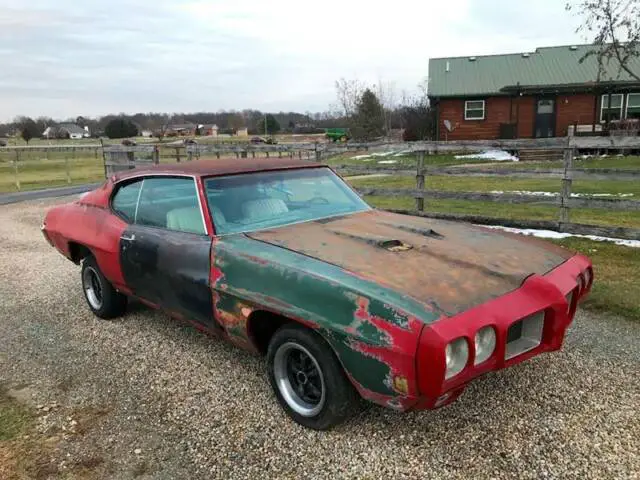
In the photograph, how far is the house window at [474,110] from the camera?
1029 inches

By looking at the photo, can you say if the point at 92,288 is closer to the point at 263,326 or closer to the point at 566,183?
the point at 263,326

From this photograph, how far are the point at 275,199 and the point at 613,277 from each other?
12.4 feet

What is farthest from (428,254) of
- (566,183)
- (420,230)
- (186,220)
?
(566,183)

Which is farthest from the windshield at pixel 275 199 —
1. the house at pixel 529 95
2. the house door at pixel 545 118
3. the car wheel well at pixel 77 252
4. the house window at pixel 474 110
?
the house door at pixel 545 118

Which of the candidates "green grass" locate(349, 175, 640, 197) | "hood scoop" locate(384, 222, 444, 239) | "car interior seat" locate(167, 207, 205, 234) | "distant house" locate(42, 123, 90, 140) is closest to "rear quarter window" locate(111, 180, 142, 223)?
"car interior seat" locate(167, 207, 205, 234)

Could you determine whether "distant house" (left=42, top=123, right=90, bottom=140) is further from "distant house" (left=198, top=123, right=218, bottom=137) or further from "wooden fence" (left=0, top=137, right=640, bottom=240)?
→ "wooden fence" (left=0, top=137, right=640, bottom=240)

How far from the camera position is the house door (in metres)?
25.2

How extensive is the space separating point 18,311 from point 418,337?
4.56m

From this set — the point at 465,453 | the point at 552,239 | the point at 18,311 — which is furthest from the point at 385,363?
the point at 552,239

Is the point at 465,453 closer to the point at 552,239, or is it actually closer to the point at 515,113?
the point at 552,239

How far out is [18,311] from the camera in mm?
5262

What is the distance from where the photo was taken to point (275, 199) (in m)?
3.88

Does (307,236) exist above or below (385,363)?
above

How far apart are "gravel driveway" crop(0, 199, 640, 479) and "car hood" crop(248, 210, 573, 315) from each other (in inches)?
31.9
